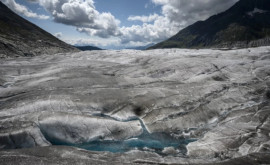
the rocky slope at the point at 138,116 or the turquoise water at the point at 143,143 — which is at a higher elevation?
the rocky slope at the point at 138,116

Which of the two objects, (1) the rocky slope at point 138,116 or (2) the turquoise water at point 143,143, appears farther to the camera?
(2) the turquoise water at point 143,143

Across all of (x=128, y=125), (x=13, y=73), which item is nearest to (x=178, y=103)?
(x=128, y=125)

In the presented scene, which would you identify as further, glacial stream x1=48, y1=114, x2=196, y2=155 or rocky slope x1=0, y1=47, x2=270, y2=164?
glacial stream x1=48, y1=114, x2=196, y2=155

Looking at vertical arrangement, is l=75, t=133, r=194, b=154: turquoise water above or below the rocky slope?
below

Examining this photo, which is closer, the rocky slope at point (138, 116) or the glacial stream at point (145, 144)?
the rocky slope at point (138, 116)

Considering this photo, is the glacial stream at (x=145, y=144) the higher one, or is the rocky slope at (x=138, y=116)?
the rocky slope at (x=138, y=116)

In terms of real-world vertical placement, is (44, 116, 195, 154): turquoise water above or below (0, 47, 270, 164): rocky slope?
below

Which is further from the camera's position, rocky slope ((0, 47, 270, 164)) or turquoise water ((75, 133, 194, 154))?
turquoise water ((75, 133, 194, 154))

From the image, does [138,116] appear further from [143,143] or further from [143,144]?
[143,144]

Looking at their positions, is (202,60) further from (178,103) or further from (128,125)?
(128,125)
